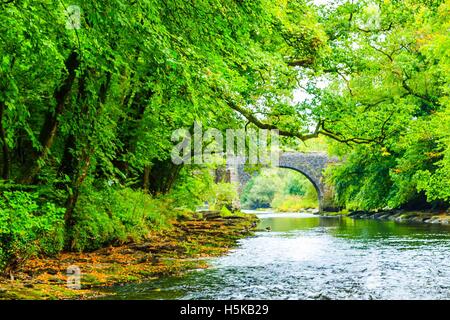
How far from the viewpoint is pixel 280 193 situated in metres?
94.8

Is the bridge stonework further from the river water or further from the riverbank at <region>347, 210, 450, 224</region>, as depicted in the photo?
the river water

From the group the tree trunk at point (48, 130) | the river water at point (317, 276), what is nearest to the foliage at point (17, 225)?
the tree trunk at point (48, 130)

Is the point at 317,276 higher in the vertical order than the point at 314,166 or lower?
lower

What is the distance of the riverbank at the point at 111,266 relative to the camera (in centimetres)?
714

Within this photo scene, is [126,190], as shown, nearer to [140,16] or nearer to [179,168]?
[179,168]

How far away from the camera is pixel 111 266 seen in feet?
30.7

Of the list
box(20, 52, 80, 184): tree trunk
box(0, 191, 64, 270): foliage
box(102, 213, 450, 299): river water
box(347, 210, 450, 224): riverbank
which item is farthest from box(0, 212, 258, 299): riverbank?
box(347, 210, 450, 224): riverbank

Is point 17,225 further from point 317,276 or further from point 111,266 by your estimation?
point 317,276

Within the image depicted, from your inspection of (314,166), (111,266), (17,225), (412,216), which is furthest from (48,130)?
(314,166)

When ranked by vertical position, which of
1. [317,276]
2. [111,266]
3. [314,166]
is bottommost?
[317,276]

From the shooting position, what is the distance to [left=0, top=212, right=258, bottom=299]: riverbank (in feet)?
23.4

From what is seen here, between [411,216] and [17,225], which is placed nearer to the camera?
[17,225]

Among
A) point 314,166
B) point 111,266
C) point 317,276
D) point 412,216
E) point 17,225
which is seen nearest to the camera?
point 17,225

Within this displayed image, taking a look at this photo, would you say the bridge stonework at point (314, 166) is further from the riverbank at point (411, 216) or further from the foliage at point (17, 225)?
the foliage at point (17, 225)
